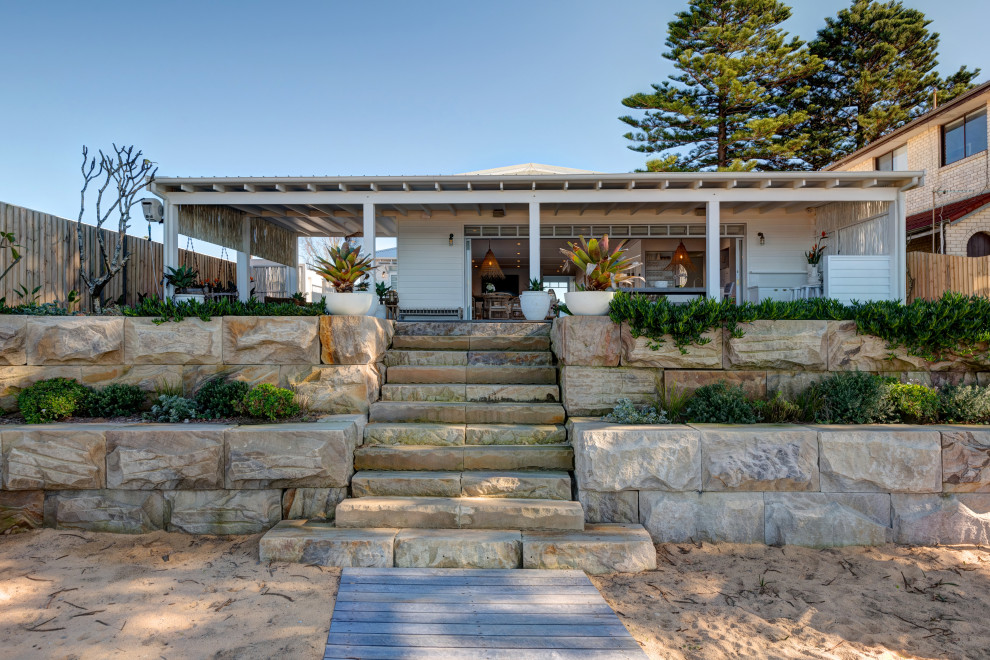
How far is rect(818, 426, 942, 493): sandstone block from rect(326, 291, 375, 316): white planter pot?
12.5 feet

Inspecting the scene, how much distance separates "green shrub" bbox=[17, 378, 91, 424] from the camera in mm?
4027

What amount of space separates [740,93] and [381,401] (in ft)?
45.1

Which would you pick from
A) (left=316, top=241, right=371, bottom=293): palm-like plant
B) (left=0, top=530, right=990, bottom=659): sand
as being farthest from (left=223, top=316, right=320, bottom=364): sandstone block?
(left=0, top=530, right=990, bottom=659): sand

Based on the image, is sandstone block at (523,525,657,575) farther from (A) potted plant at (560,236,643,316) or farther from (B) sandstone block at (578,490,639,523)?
(A) potted plant at (560,236,643,316)

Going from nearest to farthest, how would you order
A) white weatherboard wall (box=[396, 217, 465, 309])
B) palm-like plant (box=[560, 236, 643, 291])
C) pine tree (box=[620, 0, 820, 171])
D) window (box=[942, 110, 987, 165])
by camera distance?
palm-like plant (box=[560, 236, 643, 291]), white weatherboard wall (box=[396, 217, 465, 309]), window (box=[942, 110, 987, 165]), pine tree (box=[620, 0, 820, 171])

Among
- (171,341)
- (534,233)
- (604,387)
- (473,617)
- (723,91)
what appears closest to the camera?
(473,617)

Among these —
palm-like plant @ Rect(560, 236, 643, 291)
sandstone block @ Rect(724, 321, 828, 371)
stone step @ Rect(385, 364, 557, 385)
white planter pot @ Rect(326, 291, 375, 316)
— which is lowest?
stone step @ Rect(385, 364, 557, 385)

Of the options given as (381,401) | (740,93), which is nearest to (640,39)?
(740,93)

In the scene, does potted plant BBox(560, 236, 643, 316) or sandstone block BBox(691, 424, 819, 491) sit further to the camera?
potted plant BBox(560, 236, 643, 316)

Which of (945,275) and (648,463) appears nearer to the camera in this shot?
(648,463)

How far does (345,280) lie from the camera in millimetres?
5090

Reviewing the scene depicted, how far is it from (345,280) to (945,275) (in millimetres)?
9246

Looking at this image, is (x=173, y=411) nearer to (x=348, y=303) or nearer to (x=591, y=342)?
(x=348, y=303)

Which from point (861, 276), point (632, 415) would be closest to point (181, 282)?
point (632, 415)
